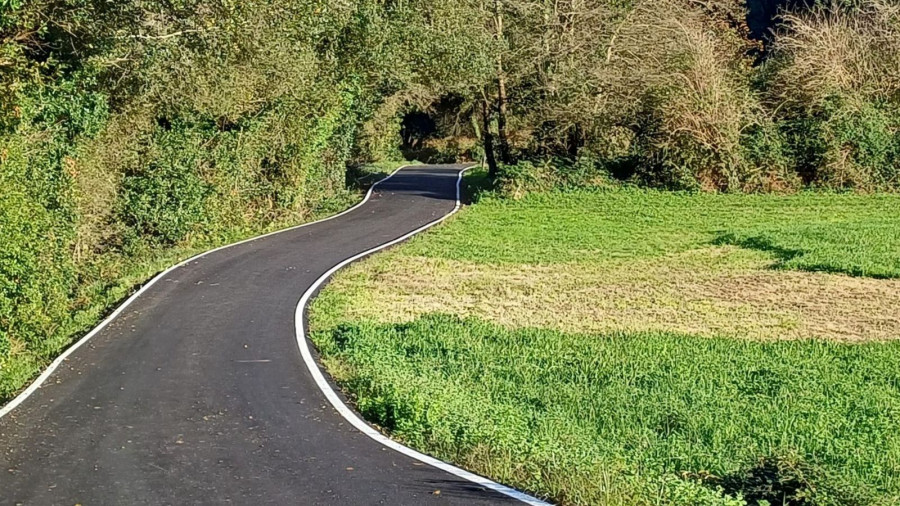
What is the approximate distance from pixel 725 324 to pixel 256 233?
1648 cm

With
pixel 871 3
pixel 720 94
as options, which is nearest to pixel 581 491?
pixel 720 94

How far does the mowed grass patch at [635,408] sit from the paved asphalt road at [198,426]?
671mm

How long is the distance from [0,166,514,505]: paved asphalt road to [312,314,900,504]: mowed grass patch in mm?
671

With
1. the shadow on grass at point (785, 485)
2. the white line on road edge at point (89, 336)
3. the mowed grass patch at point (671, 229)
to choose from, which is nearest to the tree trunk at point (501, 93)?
the mowed grass patch at point (671, 229)

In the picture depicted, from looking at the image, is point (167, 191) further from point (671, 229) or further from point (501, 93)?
point (501, 93)

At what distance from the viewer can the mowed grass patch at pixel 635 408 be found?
841cm

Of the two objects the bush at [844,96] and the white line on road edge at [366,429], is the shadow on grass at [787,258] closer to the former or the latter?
the bush at [844,96]

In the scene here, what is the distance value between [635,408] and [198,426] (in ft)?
16.8

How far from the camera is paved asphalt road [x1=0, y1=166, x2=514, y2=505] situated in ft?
29.0

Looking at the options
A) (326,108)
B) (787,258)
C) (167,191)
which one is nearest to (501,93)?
(326,108)

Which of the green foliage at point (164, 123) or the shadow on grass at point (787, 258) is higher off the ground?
the green foliage at point (164, 123)

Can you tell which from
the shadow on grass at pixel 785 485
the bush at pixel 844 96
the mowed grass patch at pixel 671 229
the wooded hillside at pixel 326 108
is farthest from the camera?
the bush at pixel 844 96

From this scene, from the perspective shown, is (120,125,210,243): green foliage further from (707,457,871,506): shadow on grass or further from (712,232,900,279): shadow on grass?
(707,457,871,506): shadow on grass

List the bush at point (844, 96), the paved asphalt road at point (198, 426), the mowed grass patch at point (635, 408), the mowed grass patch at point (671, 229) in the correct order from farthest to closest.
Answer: the bush at point (844, 96) → the mowed grass patch at point (671, 229) → the paved asphalt road at point (198, 426) → the mowed grass patch at point (635, 408)
